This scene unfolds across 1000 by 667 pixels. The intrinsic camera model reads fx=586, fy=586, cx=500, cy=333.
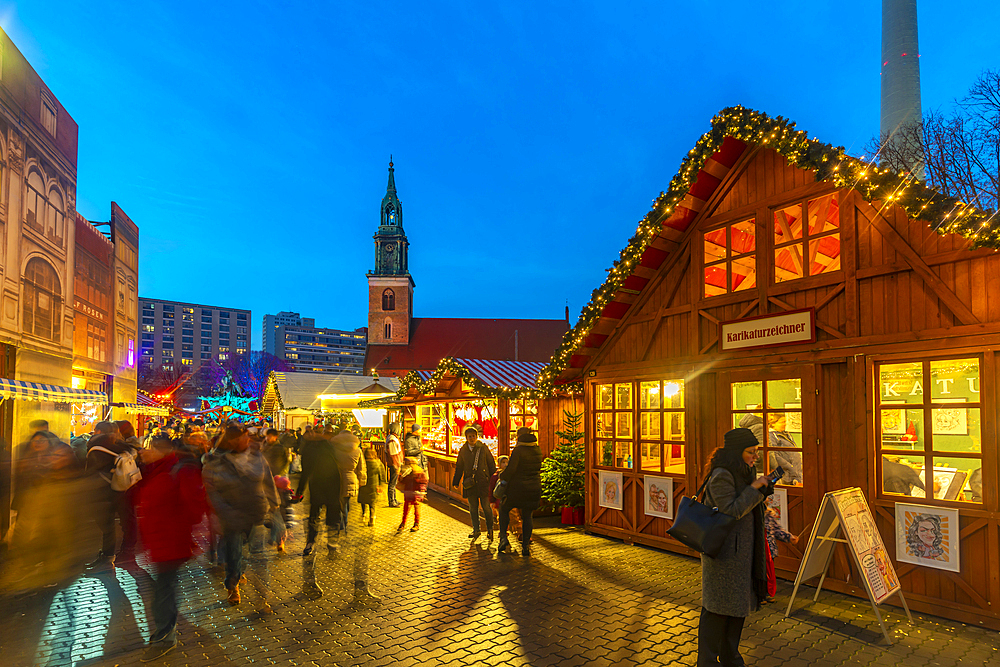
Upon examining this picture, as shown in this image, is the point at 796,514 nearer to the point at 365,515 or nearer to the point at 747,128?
the point at 747,128

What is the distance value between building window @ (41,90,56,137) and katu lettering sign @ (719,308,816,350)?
2069 cm

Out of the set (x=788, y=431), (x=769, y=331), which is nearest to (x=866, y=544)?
(x=788, y=431)

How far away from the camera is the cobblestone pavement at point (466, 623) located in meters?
4.84

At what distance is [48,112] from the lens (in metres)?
18.2

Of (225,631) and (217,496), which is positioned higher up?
(217,496)

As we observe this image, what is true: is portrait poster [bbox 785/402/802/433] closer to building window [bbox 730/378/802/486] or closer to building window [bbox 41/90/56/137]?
building window [bbox 730/378/802/486]

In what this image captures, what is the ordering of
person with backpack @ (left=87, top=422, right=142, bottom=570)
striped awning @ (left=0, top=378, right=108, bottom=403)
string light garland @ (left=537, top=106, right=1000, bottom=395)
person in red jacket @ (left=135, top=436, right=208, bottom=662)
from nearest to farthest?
person in red jacket @ (left=135, top=436, right=208, bottom=662), string light garland @ (left=537, top=106, right=1000, bottom=395), person with backpack @ (left=87, top=422, right=142, bottom=570), striped awning @ (left=0, top=378, right=108, bottom=403)

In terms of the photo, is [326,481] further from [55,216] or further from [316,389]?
[316,389]

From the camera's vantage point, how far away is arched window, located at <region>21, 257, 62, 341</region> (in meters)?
17.0

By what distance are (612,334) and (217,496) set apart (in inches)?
241

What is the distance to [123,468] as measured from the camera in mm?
7441

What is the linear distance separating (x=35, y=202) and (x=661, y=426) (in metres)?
19.4

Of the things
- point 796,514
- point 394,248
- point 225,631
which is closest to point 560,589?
point 796,514

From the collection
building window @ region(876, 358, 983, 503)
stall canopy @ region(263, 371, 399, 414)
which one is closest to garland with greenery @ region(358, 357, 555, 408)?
building window @ region(876, 358, 983, 503)
